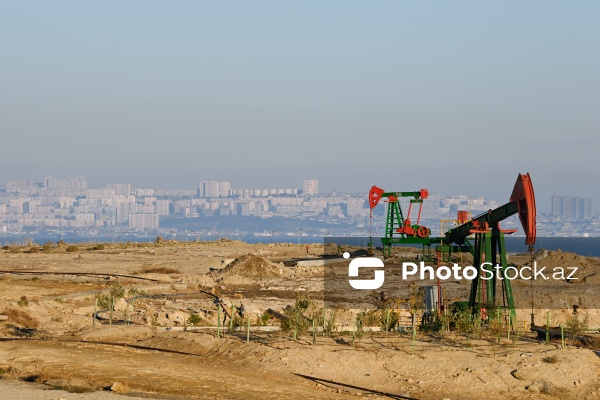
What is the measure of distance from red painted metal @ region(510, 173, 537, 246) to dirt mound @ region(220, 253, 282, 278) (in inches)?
1118

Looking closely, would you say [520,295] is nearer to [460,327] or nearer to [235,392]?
[460,327]

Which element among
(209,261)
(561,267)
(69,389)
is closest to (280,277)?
(209,261)

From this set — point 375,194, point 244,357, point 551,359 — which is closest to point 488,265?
point 551,359

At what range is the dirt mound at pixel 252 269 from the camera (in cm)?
5750

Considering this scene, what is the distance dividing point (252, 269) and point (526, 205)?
3027 cm

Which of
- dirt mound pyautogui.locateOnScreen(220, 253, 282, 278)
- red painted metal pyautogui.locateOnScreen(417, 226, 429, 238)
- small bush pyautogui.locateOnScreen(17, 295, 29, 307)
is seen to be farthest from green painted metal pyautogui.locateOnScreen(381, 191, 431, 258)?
small bush pyautogui.locateOnScreen(17, 295, 29, 307)

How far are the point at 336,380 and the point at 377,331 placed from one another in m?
6.85

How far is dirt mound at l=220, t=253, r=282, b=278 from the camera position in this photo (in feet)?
189

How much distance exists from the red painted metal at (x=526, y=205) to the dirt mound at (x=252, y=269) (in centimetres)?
2839

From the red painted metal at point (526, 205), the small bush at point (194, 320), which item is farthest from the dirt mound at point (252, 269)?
the red painted metal at point (526, 205)

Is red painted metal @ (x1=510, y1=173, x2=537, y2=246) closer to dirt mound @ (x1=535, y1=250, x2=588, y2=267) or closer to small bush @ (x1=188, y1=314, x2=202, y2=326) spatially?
small bush @ (x1=188, y1=314, x2=202, y2=326)

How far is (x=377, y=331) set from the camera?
31.7 m

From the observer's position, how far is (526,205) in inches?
1176

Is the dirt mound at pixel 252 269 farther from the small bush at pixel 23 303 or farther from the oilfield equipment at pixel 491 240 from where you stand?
the small bush at pixel 23 303
